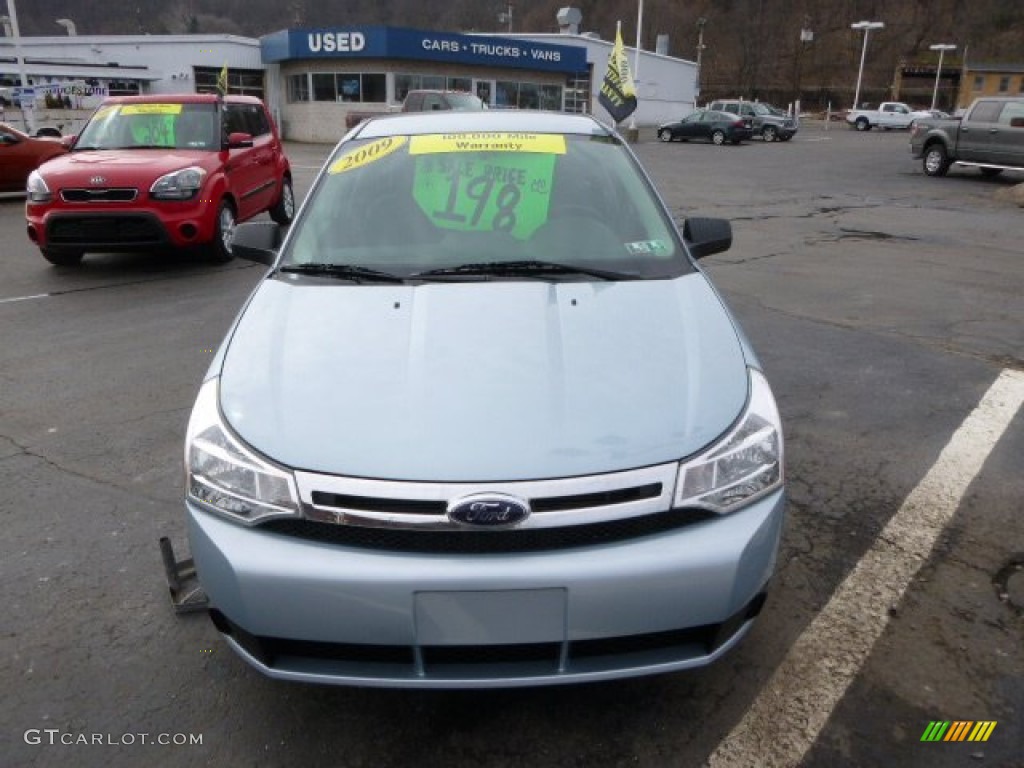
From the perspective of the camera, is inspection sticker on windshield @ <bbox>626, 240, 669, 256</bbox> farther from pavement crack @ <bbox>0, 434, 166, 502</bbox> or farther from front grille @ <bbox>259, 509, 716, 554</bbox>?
pavement crack @ <bbox>0, 434, 166, 502</bbox>

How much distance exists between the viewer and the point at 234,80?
39.5 metres

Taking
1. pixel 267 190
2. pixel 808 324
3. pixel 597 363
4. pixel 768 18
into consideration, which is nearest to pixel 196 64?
pixel 267 190

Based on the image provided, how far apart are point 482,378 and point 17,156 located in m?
14.7

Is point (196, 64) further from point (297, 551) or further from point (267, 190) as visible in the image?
point (297, 551)

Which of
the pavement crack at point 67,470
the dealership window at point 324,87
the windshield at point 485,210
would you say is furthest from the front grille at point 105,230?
the dealership window at point 324,87

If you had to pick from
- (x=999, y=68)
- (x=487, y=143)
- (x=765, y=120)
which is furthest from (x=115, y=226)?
(x=999, y=68)

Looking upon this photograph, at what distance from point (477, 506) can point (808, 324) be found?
5233 mm

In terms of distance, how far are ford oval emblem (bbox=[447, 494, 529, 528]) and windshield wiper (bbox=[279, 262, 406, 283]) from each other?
118cm

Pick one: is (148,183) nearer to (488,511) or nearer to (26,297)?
(26,297)

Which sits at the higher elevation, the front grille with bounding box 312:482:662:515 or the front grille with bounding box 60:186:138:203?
the front grille with bounding box 60:186:138:203

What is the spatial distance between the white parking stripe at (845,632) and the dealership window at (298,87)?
126ft

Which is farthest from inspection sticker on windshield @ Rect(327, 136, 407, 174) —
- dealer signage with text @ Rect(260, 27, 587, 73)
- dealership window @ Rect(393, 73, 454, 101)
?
dealer signage with text @ Rect(260, 27, 587, 73)

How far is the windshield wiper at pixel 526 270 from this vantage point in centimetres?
287

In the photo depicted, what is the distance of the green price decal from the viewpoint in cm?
318
